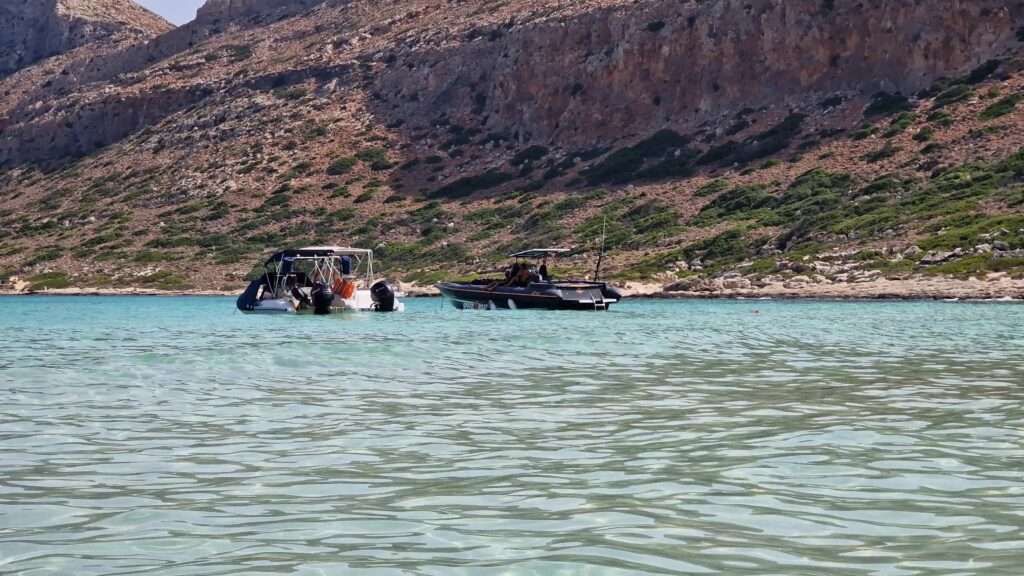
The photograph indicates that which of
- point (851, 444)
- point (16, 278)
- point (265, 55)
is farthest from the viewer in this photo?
point (265, 55)

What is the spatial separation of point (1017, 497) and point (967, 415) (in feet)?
15.2

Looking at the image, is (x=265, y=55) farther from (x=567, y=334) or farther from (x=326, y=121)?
(x=567, y=334)

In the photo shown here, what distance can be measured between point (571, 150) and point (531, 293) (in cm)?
4389

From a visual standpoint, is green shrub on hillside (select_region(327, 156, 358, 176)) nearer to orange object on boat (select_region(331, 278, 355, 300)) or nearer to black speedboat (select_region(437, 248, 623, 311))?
black speedboat (select_region(437, 248, 623, 311))

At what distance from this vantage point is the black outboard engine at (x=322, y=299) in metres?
48.6

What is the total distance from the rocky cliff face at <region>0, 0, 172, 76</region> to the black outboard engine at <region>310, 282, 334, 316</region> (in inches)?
4780

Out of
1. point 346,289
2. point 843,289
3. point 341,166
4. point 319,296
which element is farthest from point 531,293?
point 341,166

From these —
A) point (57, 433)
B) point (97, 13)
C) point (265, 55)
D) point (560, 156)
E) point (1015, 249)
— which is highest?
point (97, 13)

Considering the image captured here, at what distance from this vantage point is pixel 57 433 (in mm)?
12227

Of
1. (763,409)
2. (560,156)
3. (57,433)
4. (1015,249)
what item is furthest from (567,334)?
(560,156)

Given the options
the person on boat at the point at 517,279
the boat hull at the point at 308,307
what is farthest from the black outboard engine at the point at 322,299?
the person on boat at the point at 517,279

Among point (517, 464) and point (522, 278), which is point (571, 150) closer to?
point (522, 278)

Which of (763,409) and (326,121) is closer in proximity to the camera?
(763,409)

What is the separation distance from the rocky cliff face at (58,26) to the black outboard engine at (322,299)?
12140 centimetres
